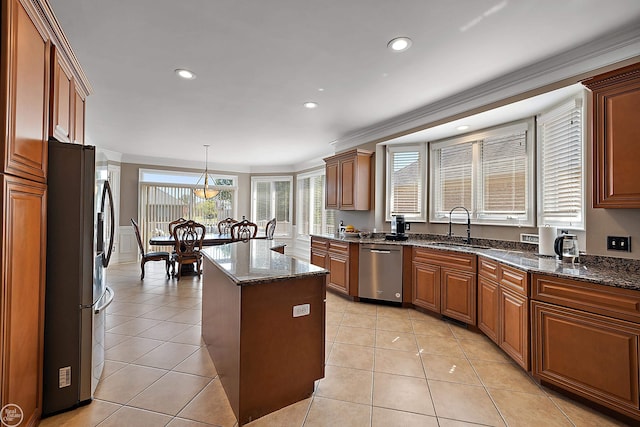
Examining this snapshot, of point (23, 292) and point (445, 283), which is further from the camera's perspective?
point (445, 283)

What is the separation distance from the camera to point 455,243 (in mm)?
3885

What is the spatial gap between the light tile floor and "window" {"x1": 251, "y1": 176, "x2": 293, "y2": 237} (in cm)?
520

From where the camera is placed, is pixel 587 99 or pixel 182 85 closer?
pixel 587 99

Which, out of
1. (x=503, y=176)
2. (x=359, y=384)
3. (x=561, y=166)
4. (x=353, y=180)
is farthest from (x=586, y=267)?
(x=353, y=180)

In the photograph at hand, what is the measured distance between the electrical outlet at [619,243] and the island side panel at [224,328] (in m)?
2.84

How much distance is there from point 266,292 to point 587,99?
3.02 m

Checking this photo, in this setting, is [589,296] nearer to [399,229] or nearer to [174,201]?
[399,229]

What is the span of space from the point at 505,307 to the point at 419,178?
2315 millimetres

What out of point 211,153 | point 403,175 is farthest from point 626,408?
point 211,153

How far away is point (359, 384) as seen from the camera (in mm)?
2158

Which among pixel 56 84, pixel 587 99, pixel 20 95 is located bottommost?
pixel 20 95

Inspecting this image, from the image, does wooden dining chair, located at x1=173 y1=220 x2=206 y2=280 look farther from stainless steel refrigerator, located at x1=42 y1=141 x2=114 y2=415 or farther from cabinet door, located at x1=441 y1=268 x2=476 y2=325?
cabinet door, located at x1=441 y1=268 x2=476 y2=325

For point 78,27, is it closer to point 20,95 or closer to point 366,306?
point 20,95

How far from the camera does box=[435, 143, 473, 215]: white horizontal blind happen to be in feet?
12.8
